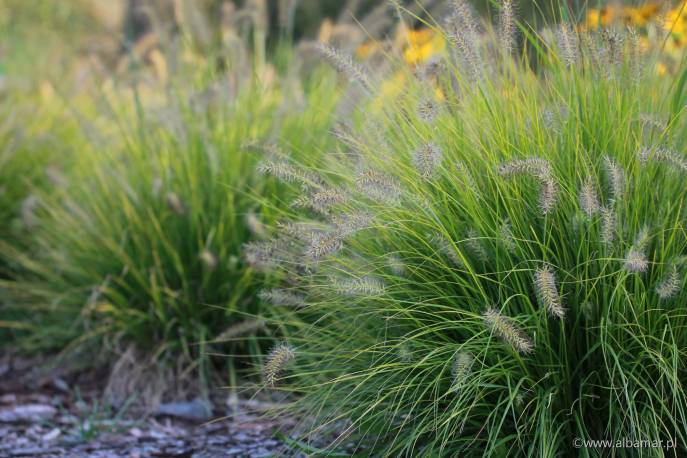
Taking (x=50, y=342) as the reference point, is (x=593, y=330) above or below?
above

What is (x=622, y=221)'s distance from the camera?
2.22 m

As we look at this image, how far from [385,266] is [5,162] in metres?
3.24

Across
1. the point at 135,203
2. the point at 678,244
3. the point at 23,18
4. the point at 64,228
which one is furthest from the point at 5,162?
the point at 23,18

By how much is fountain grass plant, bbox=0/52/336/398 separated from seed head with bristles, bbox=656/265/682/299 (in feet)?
5.61

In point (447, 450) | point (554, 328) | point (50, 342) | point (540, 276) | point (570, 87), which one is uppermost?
point (570, 87)

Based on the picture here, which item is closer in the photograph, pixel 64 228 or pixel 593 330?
pixel 593 330

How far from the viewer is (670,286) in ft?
6.56

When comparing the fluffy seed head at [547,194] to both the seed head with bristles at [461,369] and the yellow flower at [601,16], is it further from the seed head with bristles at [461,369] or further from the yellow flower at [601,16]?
the yellow flower at [601,16]

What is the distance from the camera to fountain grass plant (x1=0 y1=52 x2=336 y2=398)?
3588mm

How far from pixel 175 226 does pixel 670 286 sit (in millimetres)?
2341

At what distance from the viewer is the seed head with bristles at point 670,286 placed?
1.99 m

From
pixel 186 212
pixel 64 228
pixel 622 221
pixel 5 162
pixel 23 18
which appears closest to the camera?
pixel 622 221

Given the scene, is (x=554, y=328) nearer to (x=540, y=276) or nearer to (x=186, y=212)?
(x=540, y=276)

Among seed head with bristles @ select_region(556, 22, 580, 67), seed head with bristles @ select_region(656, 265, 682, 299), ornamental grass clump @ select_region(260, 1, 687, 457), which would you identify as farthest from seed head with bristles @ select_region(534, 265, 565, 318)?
seed head with bristles @ select_region(556, 22, 580, 67)
